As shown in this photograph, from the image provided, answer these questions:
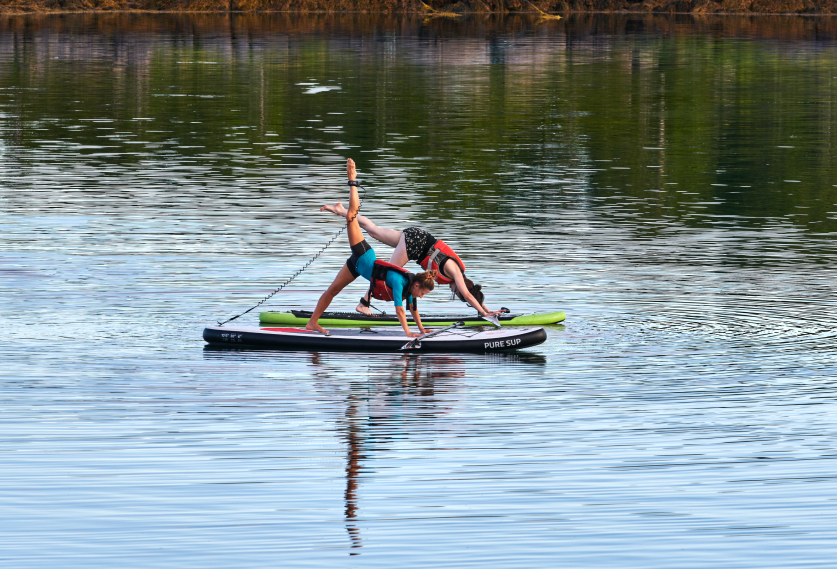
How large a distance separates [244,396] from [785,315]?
9304 millimetres

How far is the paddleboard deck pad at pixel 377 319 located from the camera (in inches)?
850

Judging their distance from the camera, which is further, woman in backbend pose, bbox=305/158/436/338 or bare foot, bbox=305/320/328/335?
bare foot, bbox=305/320/328/335

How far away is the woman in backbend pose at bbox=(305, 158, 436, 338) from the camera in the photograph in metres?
20.0

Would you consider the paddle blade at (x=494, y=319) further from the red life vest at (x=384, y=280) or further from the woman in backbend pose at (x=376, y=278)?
the red life vest at (x=384, y=280)

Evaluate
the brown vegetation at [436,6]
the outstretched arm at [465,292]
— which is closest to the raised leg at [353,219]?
the outstretched arm at [465,292]

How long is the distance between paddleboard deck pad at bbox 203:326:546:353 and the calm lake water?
27cm

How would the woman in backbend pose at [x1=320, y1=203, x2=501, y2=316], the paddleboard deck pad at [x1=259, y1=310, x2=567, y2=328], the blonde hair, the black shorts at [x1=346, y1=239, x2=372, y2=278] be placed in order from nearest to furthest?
the blonde hair < the black shorts at [x1=346, y1=239, x2=372, y2=278] < the woman in backbend pose at [x1=320, y1=203, x2=501, y2=316] < the paddleboard deck pad at [x1=259, y1=310, x2=567, y2=328]

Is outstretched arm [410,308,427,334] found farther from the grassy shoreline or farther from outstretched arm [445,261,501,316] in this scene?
the grassy shoreline

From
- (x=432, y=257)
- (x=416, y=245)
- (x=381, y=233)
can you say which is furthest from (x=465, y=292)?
(x=381, y=233)

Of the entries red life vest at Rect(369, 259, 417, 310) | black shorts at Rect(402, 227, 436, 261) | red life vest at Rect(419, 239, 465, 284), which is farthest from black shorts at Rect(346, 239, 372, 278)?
red life vest at Rect(419, 239, 465, 284)

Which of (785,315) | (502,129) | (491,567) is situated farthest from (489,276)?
(502,129)

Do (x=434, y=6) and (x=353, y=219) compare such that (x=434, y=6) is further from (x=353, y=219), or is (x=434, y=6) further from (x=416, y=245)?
(x=353, y=219)

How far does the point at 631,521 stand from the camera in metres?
12.8

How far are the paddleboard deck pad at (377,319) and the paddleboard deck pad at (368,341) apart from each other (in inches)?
36.4
